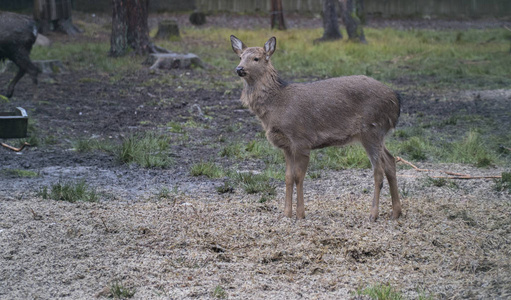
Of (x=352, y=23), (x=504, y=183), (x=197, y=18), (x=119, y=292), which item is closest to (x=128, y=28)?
(x=352, y=23)

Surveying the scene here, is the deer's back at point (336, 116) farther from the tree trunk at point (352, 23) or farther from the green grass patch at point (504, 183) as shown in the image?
the tree trunk at point (352, 23)

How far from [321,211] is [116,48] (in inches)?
478

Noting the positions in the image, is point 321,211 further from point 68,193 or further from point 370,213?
point 68,193

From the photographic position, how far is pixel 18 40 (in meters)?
12.1

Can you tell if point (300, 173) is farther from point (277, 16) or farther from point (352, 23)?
point (277, 16)

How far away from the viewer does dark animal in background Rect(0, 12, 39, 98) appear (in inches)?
470

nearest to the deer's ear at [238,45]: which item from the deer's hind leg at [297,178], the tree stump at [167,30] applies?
the deer's hind leg at [297,178]

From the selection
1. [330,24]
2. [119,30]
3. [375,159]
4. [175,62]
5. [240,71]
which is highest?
[240,71]

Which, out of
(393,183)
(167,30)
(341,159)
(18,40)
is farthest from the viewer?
(167,30)

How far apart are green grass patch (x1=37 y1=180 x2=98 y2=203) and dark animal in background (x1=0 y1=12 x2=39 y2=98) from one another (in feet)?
19.7

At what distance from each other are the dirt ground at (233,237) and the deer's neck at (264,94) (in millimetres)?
950

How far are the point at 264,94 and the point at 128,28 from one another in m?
11.7

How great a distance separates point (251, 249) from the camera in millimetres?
5113

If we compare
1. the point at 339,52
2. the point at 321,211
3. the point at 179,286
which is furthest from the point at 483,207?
the point at 339,52
